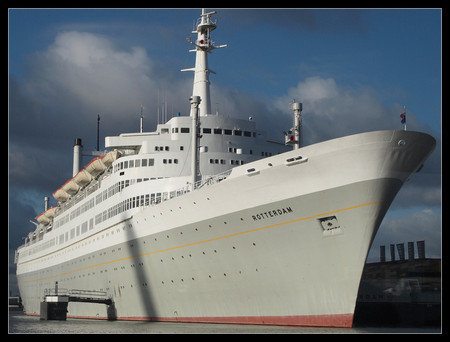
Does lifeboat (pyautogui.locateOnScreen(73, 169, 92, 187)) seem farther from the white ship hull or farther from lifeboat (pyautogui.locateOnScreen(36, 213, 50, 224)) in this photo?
the white ship hull

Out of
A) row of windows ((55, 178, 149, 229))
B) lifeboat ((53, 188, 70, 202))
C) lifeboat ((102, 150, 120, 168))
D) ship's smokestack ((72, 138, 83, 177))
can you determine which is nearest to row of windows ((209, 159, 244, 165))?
row of windows ((55, 178, 149, 229))

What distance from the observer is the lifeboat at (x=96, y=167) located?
43.9m

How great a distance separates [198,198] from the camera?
92.8 feet

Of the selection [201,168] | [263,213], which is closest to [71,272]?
[201,168]

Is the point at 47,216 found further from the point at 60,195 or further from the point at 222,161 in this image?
the point at 222,161

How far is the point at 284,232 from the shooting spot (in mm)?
25828

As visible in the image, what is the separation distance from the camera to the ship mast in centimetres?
3984

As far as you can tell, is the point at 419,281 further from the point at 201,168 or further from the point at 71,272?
the point at 71,272

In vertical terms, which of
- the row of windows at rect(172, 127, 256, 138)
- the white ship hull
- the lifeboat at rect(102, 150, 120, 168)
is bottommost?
the white ship hull

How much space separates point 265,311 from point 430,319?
18.2m

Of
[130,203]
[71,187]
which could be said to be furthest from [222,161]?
[71,187]

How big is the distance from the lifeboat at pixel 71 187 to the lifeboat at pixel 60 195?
63 centimetres

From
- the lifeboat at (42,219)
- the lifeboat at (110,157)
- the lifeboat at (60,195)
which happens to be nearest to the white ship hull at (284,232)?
the lifeboat at (110,157)

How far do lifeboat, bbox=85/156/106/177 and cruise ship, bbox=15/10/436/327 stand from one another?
447 centimetres
